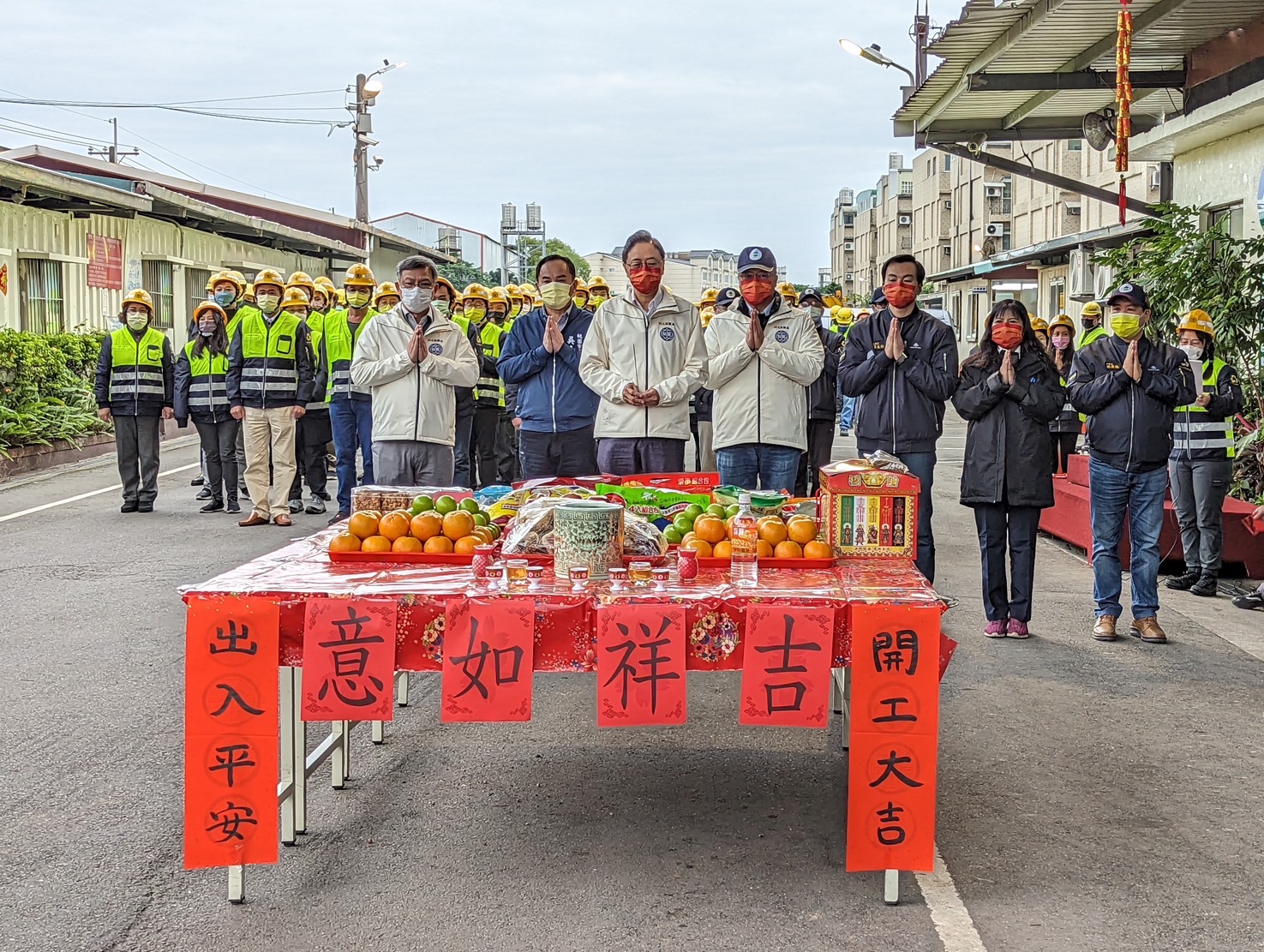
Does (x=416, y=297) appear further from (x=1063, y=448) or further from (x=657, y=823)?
(x=1063, y=448)

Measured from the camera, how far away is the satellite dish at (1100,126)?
53.8 ft

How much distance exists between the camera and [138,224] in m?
27.3

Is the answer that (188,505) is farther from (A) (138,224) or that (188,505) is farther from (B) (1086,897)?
(A) (138,224)

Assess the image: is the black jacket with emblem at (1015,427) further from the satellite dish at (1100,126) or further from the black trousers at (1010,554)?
the satellite dish at (1100,126)

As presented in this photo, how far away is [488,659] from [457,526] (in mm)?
874

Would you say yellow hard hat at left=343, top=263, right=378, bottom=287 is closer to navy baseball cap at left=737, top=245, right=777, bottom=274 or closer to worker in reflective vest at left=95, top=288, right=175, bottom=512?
worker in reflective vest at left=95, top=288, right=175, bottom=512

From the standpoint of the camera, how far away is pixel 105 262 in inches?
1013

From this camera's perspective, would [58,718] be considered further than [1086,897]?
Yes

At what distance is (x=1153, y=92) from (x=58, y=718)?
14194 mm

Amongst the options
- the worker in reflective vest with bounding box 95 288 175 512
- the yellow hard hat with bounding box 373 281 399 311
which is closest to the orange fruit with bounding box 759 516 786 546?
the yellow hard hat with bounding box 373 281 399 311

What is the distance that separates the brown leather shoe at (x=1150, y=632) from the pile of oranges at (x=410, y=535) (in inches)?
193

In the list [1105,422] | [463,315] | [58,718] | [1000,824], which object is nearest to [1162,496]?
[1105,422]

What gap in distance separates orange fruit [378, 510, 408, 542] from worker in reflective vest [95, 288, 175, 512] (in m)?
9.76

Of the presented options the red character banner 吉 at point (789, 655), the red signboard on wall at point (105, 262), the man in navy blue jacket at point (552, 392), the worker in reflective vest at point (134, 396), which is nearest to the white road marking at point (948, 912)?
the red character banner 吉 at point (789, 655)
